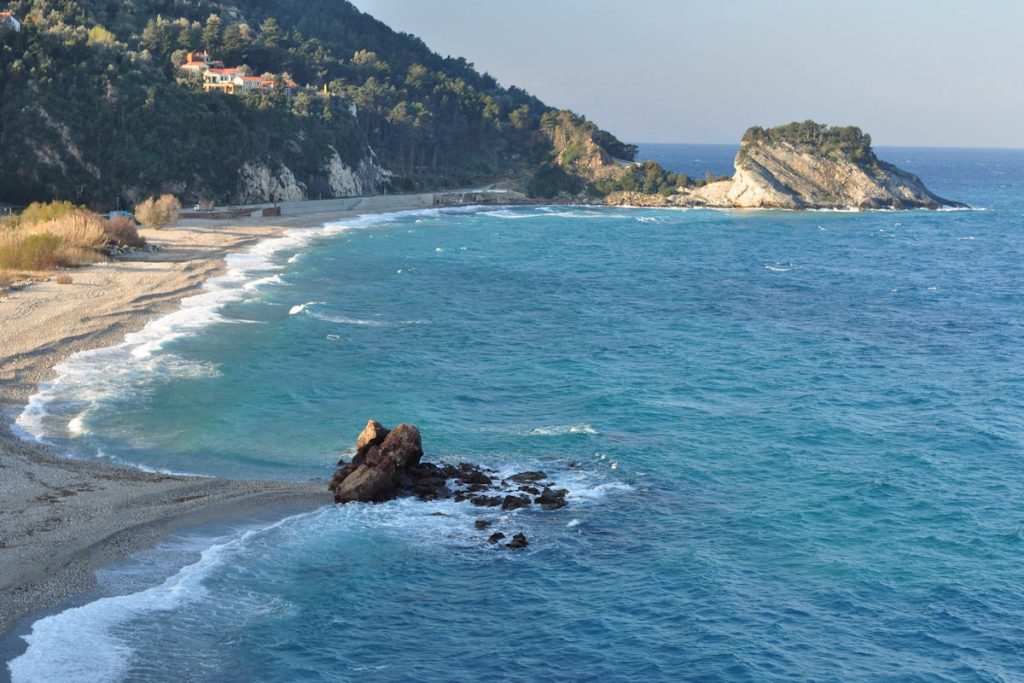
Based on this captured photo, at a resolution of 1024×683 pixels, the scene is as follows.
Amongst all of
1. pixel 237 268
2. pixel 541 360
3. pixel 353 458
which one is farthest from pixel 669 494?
pixel 237 268

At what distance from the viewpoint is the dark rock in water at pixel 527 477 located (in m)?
30.2

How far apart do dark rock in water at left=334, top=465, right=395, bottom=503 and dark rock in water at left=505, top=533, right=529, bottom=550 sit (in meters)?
4.77

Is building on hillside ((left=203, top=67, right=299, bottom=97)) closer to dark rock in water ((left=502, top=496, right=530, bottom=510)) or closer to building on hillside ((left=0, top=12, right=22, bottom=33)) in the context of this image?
building on hillside ((left=0, top=12, right=22, bottom=33))

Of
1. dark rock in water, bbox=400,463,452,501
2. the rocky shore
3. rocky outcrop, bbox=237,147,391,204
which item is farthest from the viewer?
rocky outcrop, bbox=237,147,391,204

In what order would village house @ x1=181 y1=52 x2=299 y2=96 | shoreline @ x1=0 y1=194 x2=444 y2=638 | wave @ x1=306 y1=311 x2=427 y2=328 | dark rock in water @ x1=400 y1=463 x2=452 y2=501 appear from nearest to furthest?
shoreline @ x1=0 y1=194 x2=444 y2=638 → dark rock in water @ x1=400 y1=463 x2=452 y2=501 → wave @ x1=306 y1=311 x2=427 y2=328 → village house @ x1=181 y1=52 x2=299 y2=96

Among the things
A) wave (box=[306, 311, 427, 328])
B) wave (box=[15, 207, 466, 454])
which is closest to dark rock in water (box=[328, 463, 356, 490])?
wave (box=[15, 207, 466, 454])

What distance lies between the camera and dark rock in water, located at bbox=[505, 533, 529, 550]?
84.4 ft

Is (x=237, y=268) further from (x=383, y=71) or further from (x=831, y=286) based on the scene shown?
(x=383, y=71)

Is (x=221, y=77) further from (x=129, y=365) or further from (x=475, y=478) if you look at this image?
(x=475, y=478)

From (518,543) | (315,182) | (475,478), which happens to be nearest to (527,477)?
(475,478)

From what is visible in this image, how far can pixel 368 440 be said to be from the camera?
3059 centimetres

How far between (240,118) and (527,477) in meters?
92.1

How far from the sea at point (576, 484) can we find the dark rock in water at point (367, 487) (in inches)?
19.7

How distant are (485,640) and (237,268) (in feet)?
174
